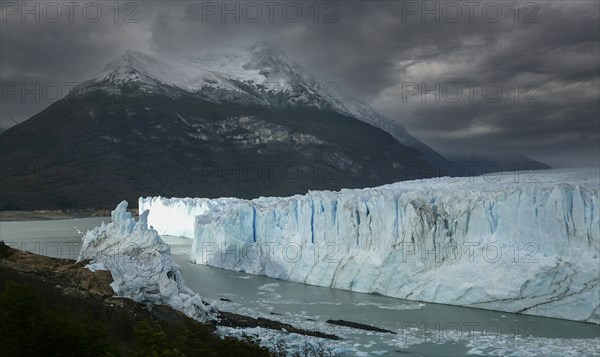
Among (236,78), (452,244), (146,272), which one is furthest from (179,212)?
(236,78)

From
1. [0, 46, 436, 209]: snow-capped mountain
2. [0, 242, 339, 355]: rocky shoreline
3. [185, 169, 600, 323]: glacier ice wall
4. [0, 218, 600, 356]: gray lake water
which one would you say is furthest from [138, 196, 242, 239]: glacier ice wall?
[0, 46, 436, 209]: snow-capped mountain

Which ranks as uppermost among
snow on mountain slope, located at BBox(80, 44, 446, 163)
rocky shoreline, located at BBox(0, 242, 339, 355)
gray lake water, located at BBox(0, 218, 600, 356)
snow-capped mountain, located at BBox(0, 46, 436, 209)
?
snow on mountain slope, located at BBox(80, 44, 446, 163)

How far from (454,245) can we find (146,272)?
9599 mm

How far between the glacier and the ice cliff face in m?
6.78

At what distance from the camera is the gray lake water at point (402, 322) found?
1172 cm

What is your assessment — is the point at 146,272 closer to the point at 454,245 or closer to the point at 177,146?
the point at 454,245

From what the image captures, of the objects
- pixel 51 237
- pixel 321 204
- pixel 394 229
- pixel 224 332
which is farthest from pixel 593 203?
pixel 51 237

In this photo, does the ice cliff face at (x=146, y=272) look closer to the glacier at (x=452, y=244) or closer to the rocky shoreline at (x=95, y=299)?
the rocky shoreline at (x=95, y=299)

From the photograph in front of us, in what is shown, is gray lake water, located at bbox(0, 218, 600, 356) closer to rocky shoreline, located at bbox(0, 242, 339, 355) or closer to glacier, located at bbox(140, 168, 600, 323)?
glacier, located at bbox(140, 168, 600, 323)

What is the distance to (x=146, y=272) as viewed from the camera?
1329 cm

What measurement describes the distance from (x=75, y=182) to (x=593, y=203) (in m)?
83.8

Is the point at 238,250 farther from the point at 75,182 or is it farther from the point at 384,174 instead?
the point at 384,174

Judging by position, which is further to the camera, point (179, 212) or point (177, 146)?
point (177, 146)

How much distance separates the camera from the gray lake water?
11719mm
